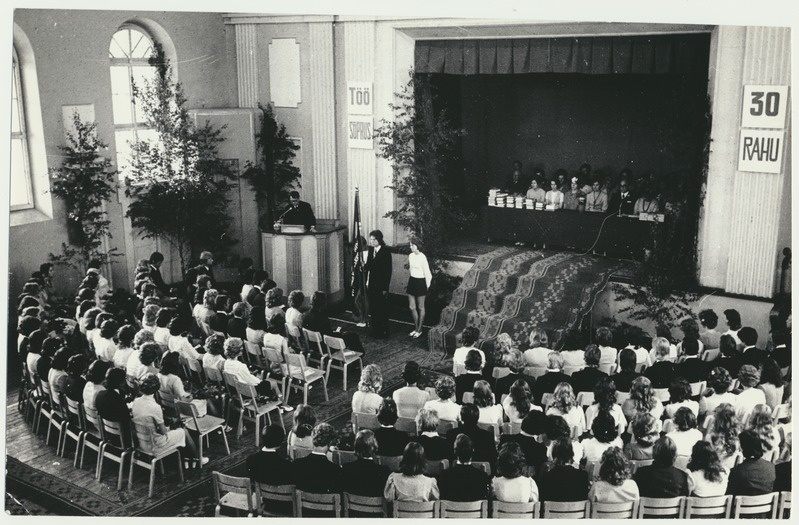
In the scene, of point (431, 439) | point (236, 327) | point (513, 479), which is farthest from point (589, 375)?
point (236, 327)

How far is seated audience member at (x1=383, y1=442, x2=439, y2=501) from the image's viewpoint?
582 cm

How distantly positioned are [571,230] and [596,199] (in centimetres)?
75

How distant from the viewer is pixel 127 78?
13164 mm

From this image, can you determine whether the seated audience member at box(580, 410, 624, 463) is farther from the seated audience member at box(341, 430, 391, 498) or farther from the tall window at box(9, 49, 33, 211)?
the tall window at box(9, 49, 33, 211)

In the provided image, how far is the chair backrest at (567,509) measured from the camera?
18.7ft

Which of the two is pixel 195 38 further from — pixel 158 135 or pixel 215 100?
pixel 158 135

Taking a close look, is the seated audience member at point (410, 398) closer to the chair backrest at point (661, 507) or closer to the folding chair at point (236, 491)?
the folding chair at point (236, 491)

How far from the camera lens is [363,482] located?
593 cm

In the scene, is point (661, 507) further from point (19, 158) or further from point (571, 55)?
point (19, 158)

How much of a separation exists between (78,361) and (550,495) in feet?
15.3

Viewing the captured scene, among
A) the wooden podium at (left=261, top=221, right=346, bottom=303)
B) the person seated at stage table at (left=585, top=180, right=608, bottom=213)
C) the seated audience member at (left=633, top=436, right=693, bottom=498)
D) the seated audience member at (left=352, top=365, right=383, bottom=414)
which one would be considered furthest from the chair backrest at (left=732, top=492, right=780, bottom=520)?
the wooden podium at (left=261, top=221, right=346, bottom=303)

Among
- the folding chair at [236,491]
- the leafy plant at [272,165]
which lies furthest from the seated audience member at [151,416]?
the leafy plant at [272,165]

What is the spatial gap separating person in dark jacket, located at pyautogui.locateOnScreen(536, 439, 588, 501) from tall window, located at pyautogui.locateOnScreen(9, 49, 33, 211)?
9.24 meters

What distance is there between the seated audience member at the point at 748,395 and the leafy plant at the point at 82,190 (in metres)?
8.99
